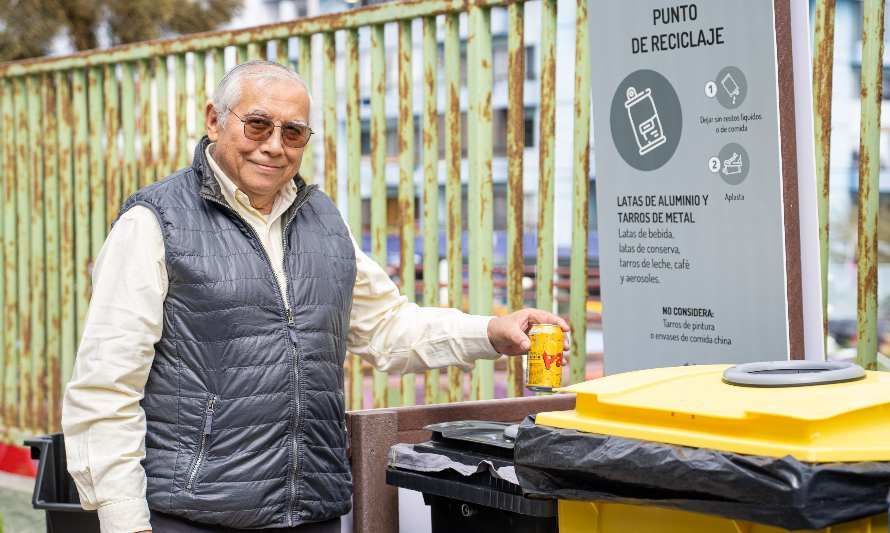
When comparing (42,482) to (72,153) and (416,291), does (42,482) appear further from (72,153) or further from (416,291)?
(72,153)

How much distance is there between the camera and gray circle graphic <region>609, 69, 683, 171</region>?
128 inches

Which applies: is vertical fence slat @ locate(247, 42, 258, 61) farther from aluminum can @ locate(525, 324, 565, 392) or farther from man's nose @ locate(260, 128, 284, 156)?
aluminum can @ locate(525, 324, 565, 392)

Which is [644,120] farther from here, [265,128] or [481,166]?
[481,166]

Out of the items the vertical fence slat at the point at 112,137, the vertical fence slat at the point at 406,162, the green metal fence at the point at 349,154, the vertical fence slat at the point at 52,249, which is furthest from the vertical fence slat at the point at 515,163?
the vertical fence slat at the point at 52,249

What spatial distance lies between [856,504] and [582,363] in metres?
2.22

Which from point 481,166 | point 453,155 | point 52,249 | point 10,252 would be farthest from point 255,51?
point 10,252

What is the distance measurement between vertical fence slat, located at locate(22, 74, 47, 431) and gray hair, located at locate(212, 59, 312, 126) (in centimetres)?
398

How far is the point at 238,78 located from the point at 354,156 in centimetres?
215

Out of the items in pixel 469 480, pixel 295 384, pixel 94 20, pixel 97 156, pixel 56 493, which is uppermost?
pixel 94 20

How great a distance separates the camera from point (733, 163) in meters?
3.06

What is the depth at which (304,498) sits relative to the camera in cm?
290

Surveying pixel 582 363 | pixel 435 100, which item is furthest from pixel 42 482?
pixel 435 100

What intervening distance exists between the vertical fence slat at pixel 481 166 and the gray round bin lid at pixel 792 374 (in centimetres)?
209

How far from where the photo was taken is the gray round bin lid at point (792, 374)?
230cm
